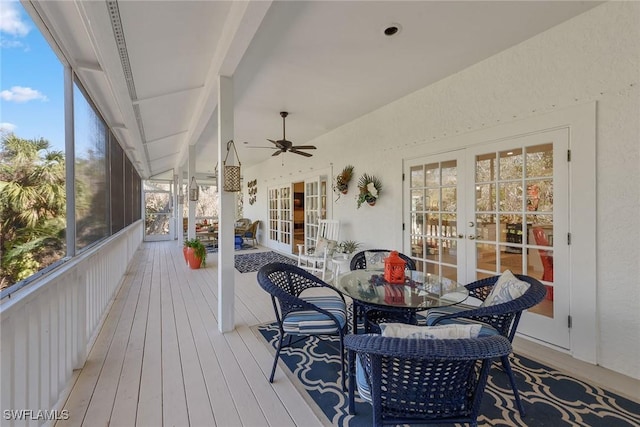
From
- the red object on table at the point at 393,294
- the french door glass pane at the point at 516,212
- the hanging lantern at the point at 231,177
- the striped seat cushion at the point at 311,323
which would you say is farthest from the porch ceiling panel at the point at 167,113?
the french door glass pane at the point at 516,212

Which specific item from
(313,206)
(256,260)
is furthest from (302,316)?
(256,260)

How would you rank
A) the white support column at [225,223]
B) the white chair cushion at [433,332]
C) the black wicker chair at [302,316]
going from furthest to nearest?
the white support column at [225,223] < the black wicker chair at [302,316] < the white chair cushion at [433,332]

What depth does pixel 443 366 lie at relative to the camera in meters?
1.15

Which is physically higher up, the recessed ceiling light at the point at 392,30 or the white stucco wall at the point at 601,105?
the recessed ceiling light at the point at 392,30

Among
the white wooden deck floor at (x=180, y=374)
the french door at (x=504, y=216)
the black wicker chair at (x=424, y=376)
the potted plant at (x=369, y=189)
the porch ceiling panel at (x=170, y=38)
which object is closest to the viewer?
the black wicker chair at (x=424, y=376)

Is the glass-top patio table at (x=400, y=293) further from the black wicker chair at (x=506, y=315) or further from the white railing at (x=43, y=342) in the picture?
the white railing at (x=43, y=342)

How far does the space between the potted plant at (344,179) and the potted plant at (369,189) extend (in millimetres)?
416

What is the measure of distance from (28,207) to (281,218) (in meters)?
6.38

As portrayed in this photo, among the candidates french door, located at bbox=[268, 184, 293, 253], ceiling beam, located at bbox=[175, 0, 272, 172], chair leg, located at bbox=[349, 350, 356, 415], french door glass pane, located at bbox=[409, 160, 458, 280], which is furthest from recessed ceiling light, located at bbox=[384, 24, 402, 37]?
french door, located at bbox=[268, 184, 293, 253]

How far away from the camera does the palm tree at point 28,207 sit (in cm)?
130

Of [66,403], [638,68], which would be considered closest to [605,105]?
[638,68]

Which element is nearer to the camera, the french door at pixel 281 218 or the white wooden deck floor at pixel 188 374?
the white wooden deck floor at pixel 188 374

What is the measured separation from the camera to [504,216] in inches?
113

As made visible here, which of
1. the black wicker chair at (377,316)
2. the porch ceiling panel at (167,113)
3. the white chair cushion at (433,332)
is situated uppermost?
the porch ceiling panel at (167,113)
